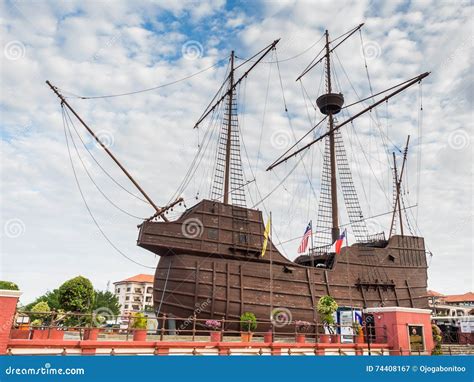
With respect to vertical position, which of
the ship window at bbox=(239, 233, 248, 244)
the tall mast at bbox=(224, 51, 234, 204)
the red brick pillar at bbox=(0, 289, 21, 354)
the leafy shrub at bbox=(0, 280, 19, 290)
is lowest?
the red brick pillar at bbox=(0, 289, 21, 354)

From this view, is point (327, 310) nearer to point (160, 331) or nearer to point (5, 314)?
point (160, 331)

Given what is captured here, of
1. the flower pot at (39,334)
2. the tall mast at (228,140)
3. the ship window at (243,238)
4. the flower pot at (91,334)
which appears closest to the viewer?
the flower pot at (91,334)

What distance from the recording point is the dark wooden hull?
2002cm

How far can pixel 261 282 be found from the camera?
21.6 meters

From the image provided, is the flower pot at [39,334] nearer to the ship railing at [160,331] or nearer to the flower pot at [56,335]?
the ship railing at [160,331]

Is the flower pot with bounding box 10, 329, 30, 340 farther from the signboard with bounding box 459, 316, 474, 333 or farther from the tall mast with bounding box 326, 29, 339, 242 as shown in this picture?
the signboard with bounding box 459, 316, 474, 333

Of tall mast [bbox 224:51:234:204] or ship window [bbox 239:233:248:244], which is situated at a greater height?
tall mast [bbox 224:51:234:204]

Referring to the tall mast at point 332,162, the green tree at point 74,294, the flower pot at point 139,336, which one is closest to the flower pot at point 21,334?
the flower pot at point 139,336

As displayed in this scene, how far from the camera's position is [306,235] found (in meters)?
20.6

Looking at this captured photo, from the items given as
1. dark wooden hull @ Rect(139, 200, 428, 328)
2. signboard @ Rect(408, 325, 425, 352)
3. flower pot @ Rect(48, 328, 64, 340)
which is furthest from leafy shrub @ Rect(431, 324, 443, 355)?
flower pot @ Rect(48, 328, 64, 340)

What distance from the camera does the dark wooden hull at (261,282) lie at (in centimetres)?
2002

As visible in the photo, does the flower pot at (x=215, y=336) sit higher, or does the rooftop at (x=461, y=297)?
the rooftop at (x=461, y=297)
